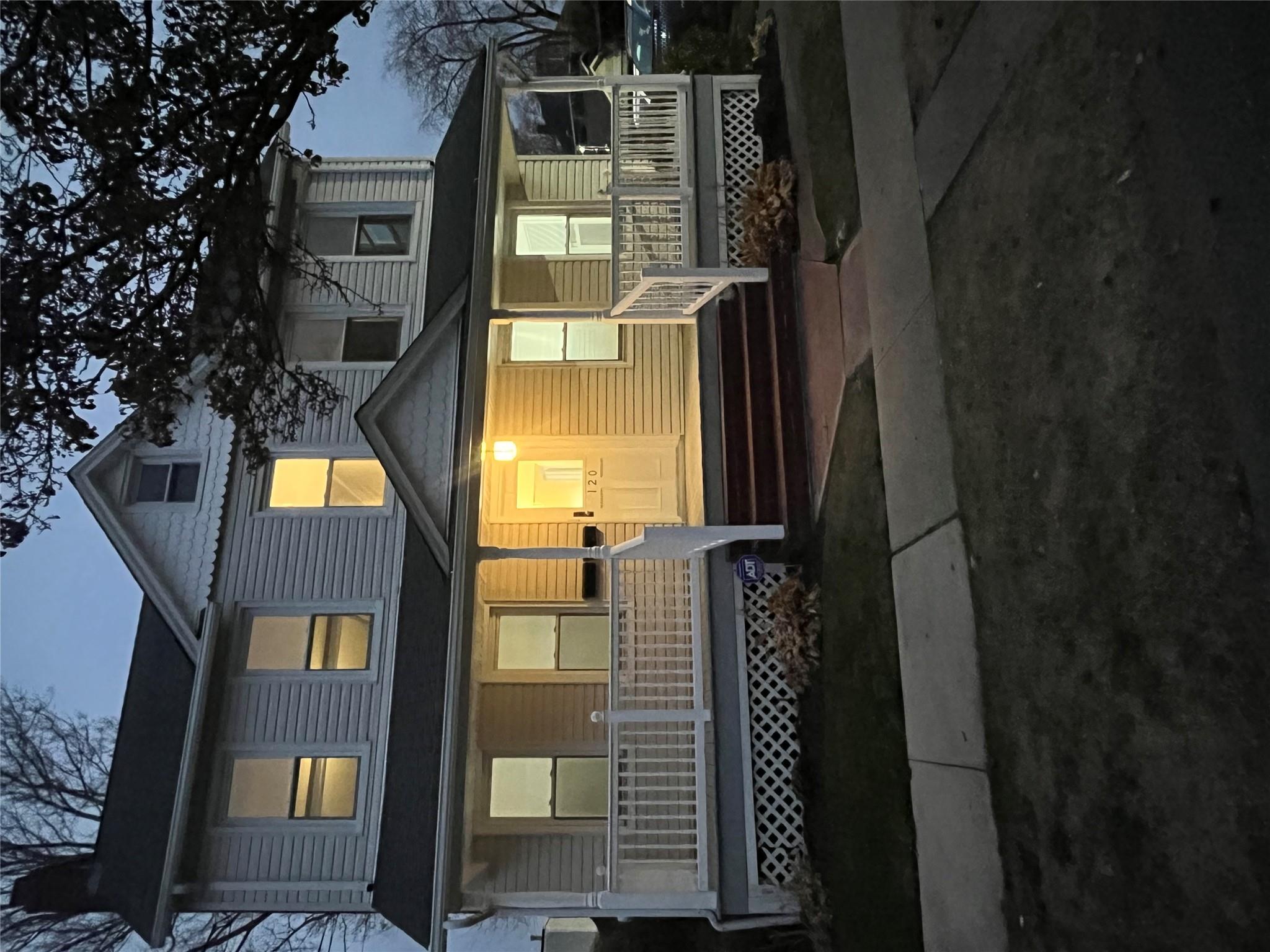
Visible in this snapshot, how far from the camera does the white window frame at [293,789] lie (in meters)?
7.73

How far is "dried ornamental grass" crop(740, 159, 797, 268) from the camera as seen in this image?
315 inches

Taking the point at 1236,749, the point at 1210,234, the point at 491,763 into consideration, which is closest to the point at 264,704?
the point at 491,763

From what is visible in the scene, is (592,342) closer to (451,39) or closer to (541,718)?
(541,718)

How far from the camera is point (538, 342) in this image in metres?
10.0

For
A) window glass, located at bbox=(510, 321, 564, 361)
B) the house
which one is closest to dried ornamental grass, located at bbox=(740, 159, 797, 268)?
the house

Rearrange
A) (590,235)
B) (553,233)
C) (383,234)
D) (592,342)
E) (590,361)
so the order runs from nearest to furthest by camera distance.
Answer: (383,234) → (590,361) → (592,342) → (553,233) → (590,235)

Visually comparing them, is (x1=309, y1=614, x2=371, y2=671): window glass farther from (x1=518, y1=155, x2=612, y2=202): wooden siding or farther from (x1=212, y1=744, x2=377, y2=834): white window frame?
(x1=518, y1=155, x2=612, y2=202): wooden siding

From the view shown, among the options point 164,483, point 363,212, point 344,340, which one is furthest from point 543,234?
point 164,483

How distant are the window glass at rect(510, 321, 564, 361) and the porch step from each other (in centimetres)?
272

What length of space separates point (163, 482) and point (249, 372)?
3044 mm

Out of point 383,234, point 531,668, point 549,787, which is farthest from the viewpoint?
point 383,234

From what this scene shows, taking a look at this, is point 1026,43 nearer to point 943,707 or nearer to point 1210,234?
point 1210,234

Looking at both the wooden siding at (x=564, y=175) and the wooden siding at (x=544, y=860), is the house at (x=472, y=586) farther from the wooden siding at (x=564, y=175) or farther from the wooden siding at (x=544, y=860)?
the wooden siding at (x=564, y=175)

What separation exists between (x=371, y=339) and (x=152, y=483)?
10.4ft
